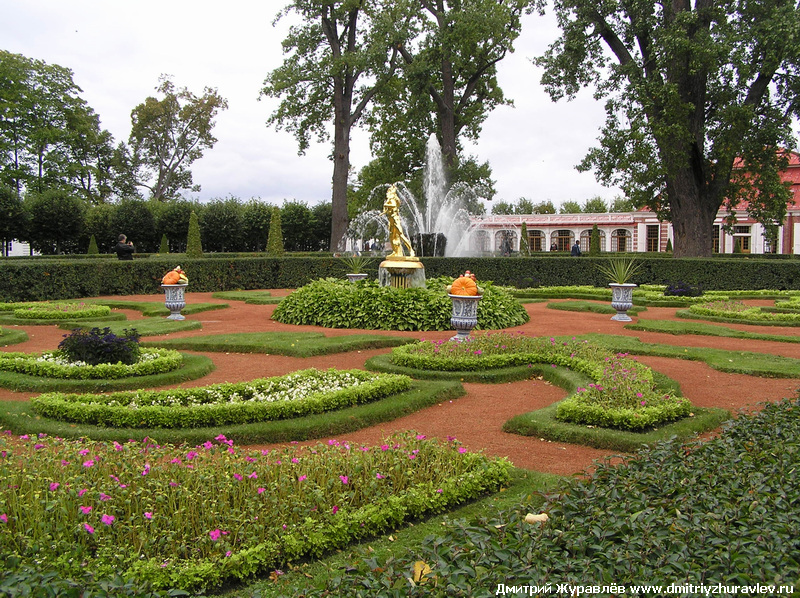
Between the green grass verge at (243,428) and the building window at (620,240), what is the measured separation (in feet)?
156

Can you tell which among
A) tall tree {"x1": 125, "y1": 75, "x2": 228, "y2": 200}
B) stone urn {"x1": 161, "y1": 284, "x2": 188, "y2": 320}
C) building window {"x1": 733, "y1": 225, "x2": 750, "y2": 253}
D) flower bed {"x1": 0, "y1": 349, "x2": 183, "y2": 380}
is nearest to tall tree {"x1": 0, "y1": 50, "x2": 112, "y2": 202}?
tall tree {"x1": 125, "y1": 75, "x2": 228, "y2": 200}

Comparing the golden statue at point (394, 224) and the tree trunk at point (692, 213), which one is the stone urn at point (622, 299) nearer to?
the golden statue at point (394, 224)

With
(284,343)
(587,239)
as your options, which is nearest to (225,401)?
(284,343)

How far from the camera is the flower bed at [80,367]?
26.2 feet

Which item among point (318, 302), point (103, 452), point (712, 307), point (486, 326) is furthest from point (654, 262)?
point (103, 452)

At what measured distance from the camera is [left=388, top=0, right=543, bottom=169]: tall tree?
93.0 feet

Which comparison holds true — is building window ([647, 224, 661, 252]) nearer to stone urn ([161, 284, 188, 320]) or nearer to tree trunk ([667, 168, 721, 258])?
tree trunk ([667, 168, 721, 258])

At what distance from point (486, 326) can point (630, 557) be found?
9989 mm

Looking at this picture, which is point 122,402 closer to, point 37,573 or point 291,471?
point 291,471

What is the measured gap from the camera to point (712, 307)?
1495cm

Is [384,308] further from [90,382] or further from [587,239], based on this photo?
[587,239]

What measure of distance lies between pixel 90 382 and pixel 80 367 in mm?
494

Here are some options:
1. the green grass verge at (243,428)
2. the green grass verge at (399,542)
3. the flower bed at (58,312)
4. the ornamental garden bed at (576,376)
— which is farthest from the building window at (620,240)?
the green grass verge at (399,542)

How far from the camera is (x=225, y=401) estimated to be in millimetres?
6859
